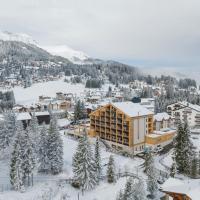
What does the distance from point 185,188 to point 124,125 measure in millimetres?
41363

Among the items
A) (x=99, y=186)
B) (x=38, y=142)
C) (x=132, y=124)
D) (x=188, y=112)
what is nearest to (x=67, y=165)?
(x=38, y=142)

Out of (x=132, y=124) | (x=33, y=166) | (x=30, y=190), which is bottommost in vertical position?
(x=30, y=190)

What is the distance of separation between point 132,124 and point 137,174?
17246mm

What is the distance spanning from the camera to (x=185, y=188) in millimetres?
32719

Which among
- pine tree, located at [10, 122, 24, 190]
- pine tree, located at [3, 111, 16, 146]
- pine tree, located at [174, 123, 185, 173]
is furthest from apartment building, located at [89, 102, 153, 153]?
pine tree, located at [10, 122, 24, 190]

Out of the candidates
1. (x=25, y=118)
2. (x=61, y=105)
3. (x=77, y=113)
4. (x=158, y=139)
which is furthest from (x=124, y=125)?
(x=61, y=105)

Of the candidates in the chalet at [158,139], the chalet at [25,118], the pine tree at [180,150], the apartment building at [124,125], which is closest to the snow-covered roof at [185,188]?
the pine tree at [180,150]

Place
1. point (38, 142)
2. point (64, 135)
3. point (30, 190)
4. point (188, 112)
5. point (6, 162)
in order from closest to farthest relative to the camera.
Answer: point (30, 190), point (38, 142), point (6, 162), point (64, 135), point (188, 112)

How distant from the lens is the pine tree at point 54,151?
58.5 metres

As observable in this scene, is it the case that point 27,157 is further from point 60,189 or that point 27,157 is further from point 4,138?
point 4,138

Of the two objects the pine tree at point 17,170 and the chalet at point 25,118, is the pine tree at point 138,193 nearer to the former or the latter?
the pine tree at point 17,170

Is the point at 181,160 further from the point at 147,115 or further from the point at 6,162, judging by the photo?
the point at 6,162

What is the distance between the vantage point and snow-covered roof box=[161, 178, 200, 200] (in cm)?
2975

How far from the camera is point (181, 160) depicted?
56.3 metres
